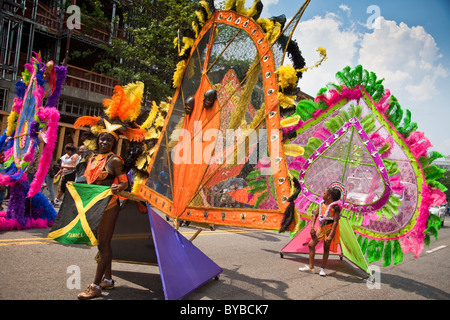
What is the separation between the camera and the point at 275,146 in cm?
376

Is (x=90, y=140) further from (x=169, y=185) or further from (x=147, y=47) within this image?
(x=147, y=47)

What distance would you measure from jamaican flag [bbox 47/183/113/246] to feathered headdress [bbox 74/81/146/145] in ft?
2.38

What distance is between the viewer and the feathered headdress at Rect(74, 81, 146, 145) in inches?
168

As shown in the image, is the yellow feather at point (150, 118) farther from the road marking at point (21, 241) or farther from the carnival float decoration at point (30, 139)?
the road marking at point (21, 241)

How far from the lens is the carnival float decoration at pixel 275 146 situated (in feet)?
12.7

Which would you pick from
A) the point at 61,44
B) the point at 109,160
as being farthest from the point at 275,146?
the point at 61,44

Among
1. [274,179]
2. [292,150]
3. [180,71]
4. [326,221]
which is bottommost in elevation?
[326,221]

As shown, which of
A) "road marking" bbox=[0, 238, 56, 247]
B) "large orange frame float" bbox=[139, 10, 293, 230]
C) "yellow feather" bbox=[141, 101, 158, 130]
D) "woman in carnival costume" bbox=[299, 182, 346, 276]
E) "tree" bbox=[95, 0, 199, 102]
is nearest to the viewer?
"large orange frame float" bbox=[139, 10, 293, 230]

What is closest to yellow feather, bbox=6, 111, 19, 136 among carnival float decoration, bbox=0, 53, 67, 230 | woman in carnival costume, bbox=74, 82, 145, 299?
carnival float decoration, bbox=0, 53, 67, 230

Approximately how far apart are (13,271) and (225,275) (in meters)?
2.68

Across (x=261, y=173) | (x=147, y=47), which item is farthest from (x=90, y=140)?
(x=147, y=47)

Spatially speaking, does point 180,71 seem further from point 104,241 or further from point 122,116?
point 104,241

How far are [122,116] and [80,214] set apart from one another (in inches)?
48.8

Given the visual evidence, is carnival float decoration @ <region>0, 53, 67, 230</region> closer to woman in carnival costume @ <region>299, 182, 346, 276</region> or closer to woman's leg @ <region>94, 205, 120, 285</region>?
woman's leg @ <region>94, 205, 120, 285</region>
